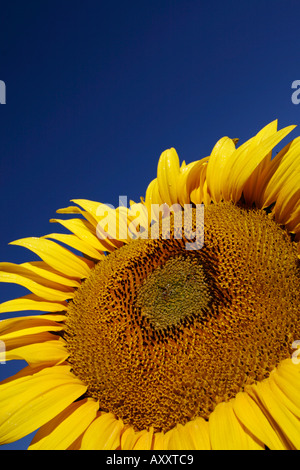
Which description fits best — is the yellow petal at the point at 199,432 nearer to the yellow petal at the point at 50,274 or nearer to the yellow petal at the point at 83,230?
the yellow petal at the point at 50,274

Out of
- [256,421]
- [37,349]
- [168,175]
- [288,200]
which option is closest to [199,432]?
[256,421]

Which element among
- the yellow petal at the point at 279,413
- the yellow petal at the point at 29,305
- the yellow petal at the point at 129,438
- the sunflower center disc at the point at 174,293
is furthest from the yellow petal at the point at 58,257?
the yellow petal at the point at 279,413

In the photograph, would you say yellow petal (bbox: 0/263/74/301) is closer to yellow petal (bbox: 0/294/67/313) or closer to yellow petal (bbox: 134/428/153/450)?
yellow petal (bbox: 0/294/67/313)

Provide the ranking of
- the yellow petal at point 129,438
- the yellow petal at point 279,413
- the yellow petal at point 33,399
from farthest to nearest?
1. the yellow petal at point 33,399
2. the yellow petal at point 129,438
3. the yellow petal at point 279,413

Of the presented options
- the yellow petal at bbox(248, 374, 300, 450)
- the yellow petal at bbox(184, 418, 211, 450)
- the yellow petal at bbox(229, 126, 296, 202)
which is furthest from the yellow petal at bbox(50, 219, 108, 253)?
the yellow petal at bbox(248, 374, 300, 450)

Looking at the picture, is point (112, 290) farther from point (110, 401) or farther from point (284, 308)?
point (284, 308)
